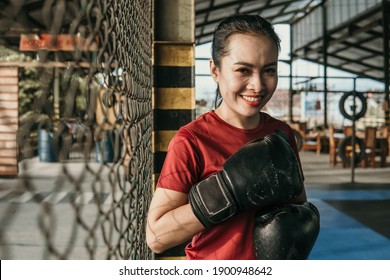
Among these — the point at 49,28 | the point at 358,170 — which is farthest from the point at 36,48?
the point at 358,170

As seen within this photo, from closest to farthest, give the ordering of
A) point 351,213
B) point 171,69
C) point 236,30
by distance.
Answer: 1. point 236,30
2. point 171,69
3. point 351,213

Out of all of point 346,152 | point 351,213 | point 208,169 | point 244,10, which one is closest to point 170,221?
point 208,169

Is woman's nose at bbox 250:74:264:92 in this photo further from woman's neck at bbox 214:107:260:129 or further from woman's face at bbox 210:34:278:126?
woman's neck at bbox 214:107:260:129

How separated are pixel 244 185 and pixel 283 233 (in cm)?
16

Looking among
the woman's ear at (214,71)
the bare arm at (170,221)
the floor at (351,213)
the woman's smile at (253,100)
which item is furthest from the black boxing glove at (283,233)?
the floor at (351,213)

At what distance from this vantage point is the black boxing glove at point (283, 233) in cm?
93

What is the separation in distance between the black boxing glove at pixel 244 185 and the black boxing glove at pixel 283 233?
0.16 ft

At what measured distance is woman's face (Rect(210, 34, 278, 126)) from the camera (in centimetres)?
94

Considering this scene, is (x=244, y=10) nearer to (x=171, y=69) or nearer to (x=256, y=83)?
(x=171, y=69)

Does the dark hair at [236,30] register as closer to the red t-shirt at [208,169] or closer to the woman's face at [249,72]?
the woman's face at [249,72]

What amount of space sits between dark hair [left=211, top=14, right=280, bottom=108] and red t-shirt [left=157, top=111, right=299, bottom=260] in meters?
0.17

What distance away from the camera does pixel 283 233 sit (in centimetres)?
93
